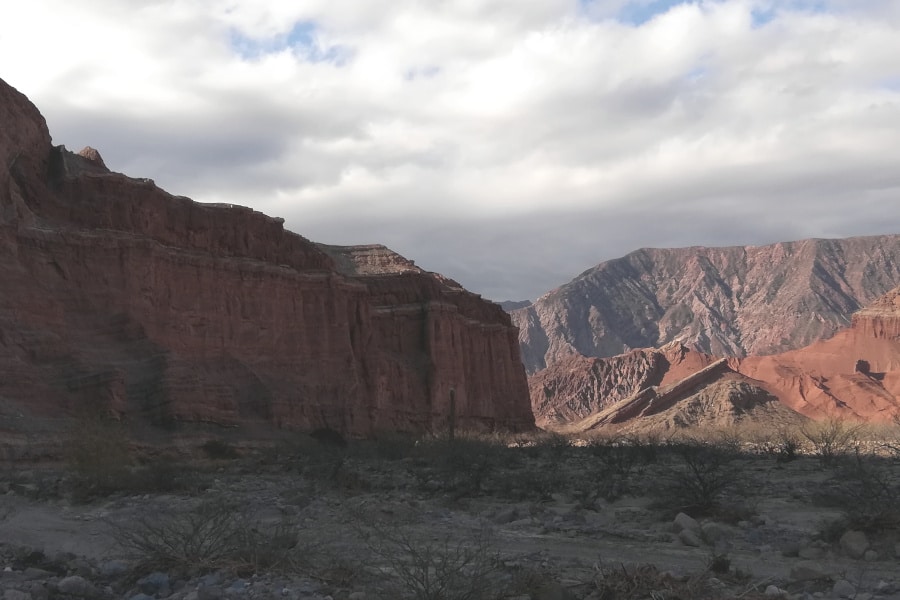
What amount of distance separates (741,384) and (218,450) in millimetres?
73940

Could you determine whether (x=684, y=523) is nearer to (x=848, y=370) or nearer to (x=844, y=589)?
(x=844, y=589)

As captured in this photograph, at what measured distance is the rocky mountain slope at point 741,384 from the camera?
320ft

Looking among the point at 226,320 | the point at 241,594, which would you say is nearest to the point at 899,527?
the point at 241,594

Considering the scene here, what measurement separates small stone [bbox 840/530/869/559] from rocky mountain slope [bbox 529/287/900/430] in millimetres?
77686

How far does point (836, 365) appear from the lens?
118 m

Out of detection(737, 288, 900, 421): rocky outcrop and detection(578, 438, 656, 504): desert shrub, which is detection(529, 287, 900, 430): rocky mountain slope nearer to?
detection(737, 288, 900, 421): rocky outcrop

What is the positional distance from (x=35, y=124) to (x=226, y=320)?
15.0 metres

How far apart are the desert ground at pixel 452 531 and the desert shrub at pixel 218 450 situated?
13612mm

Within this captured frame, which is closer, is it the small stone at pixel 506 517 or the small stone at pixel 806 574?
the small stone at pixel 806 574

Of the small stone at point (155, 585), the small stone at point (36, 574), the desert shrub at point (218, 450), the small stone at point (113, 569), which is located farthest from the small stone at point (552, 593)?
the desert shrub at point (218, 450)

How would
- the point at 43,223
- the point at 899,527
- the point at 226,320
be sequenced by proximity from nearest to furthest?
the point at 899,527
the point at 43,223
the point at 226,320

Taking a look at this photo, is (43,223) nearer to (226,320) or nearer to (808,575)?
(226,320)

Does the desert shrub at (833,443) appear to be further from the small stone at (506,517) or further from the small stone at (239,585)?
the small stone at (239,585)

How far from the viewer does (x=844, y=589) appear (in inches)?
349
